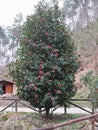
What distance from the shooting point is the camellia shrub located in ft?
34.2

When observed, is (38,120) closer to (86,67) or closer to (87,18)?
(86,67)

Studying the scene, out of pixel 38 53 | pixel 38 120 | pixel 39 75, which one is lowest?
pixel 38 120

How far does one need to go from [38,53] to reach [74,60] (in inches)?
54.4

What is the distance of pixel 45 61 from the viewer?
34.8ft

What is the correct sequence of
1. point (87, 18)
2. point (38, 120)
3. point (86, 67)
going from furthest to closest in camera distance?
point (87, 18)
point (86, 67)
point (38, 120)

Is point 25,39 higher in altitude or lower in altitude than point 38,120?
higher

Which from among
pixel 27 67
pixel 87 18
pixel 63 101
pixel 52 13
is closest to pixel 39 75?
pixel 27 67

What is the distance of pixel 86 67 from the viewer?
109 ft

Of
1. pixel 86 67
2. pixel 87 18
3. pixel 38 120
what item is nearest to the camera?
pixel 38 120

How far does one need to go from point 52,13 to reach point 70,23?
131ft

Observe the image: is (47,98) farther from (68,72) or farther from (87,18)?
(87,18)

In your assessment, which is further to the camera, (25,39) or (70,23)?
(70,23)

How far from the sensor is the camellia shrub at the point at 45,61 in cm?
1041

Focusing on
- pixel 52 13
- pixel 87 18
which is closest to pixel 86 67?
pixel 87 18
